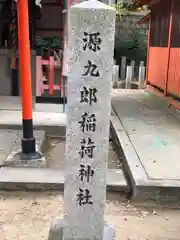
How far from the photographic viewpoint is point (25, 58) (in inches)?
203

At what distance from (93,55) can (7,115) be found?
211 inches

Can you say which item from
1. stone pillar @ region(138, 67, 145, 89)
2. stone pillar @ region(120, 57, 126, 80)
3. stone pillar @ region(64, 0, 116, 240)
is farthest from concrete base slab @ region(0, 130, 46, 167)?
stone pillar @ region(120, 57, 126, 80)

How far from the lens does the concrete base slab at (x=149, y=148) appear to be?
14.9 feet

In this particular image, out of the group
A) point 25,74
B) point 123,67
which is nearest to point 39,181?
point 25,74

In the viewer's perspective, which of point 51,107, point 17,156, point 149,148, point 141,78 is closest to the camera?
point 17,156

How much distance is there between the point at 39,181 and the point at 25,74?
155 cm

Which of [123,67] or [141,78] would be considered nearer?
[141,78]

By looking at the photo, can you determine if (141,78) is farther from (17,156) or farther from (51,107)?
(17,156)

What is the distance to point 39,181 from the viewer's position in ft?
15.7

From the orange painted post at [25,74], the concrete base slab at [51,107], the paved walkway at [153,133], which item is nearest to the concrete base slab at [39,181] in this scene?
the paved walkway at [153,133]

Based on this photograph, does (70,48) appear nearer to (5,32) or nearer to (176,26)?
(5,32)

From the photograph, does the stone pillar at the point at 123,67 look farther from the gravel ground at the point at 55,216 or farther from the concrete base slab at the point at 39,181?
the gravel ground at the point at 55,216

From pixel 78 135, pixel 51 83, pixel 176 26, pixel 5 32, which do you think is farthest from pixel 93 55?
pixel 176 26

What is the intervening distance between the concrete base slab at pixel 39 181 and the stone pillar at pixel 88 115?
68.5 inches
